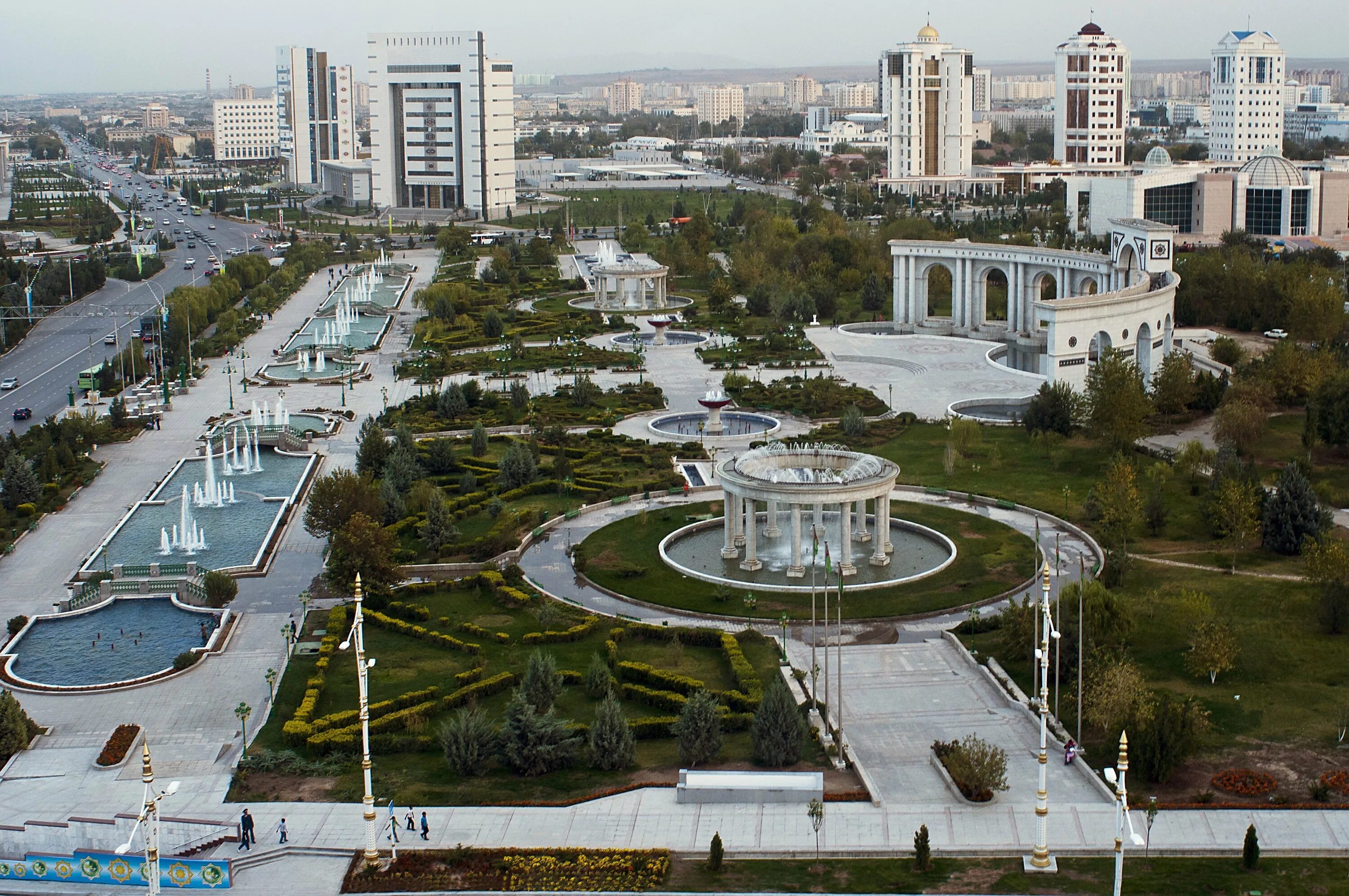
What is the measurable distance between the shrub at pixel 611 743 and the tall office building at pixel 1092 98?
138 m

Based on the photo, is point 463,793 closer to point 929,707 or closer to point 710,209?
point 929,707

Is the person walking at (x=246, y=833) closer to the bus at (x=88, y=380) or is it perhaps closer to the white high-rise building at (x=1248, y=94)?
the bus at (x=88, y=380)

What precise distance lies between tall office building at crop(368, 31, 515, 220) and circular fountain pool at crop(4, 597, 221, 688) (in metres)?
116

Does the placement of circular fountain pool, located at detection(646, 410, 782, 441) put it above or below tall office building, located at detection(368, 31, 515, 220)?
below

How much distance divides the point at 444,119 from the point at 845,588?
122m

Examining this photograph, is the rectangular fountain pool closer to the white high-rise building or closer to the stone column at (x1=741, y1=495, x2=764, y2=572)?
the stone column at (x1=741, y1=495, x2=764, y2=572)

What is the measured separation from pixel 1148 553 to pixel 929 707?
558 inches

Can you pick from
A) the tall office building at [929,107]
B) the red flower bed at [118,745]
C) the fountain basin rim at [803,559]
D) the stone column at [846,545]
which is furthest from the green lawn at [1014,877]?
the tall office building at [929,107]

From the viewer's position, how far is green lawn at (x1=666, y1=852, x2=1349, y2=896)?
2822 centimetres

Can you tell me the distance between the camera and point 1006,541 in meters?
49.8

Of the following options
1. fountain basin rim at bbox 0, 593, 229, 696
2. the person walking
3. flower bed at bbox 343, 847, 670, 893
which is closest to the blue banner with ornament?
the person walking

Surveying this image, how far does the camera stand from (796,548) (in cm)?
4712

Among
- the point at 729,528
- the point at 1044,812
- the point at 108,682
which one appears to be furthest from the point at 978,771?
the point at 108,682

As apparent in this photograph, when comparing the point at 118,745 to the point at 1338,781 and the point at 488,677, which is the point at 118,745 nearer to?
the point at 488,677
